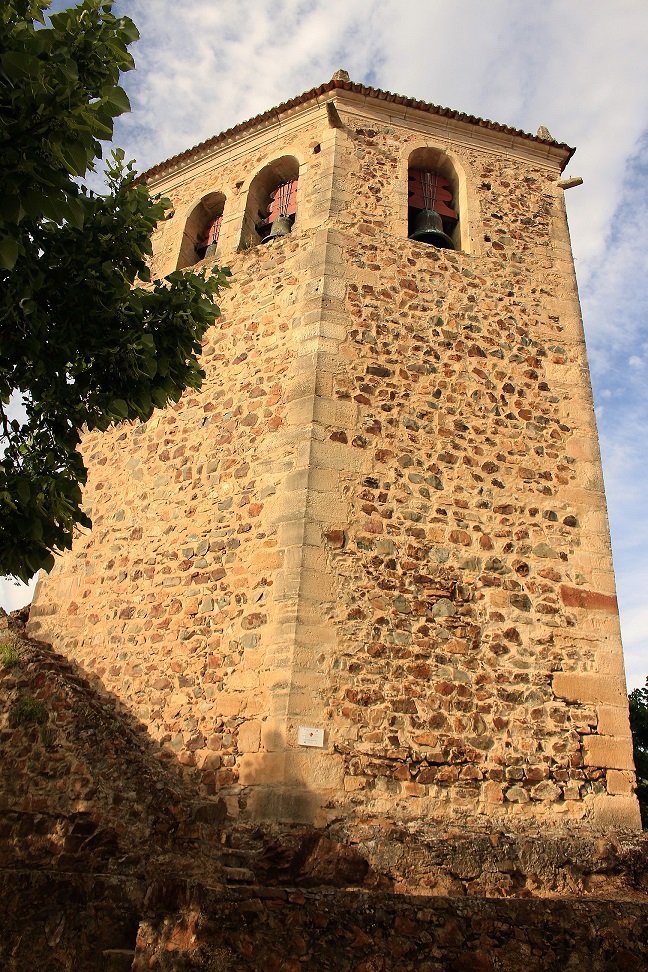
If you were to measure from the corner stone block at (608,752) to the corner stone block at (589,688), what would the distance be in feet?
1.05

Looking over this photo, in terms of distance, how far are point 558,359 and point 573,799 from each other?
4536mm

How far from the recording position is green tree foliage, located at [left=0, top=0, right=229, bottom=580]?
12.1ft

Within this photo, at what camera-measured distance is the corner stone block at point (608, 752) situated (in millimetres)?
6688

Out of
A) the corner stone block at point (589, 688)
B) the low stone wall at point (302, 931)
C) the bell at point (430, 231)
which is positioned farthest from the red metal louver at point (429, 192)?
the low stone wall at point (302, 931)

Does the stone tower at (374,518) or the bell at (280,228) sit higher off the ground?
the bell at (280,228)

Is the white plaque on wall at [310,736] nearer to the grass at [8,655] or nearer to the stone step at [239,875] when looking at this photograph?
the stone step at [239,875]

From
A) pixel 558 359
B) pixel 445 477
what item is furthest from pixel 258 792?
pixel 558 359

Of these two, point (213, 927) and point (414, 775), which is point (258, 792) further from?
point (213, 927)

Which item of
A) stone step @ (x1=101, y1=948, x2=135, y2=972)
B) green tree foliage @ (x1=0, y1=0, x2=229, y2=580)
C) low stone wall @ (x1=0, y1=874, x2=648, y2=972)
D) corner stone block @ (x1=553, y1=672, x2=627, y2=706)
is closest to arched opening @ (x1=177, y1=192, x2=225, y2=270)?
green tree foliage @ (x1=0, y1=0, x2=229, y2=580)

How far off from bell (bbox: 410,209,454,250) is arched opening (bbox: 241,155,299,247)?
1496 millimetres

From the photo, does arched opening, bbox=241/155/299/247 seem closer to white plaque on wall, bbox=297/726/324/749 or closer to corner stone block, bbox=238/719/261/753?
corner stone block, bbox=238/719/261/753

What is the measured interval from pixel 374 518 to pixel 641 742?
1185cm

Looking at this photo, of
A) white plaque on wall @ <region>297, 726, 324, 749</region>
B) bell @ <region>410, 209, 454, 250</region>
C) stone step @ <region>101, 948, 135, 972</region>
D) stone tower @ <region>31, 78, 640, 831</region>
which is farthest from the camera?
bell @ <region>410, 209, 454, 250</region>

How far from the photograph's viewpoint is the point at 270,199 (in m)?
10.2
